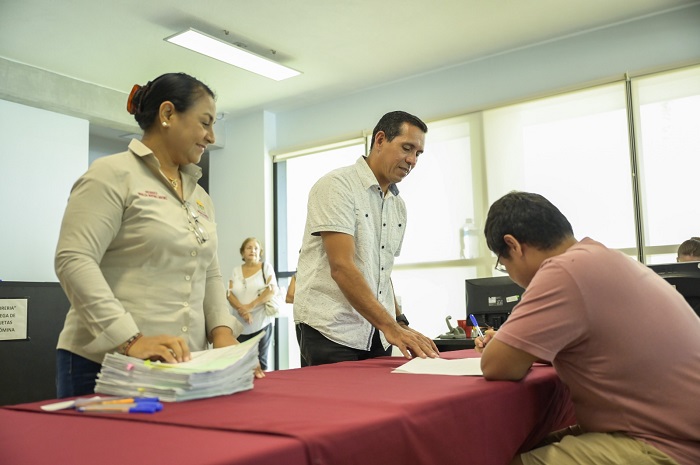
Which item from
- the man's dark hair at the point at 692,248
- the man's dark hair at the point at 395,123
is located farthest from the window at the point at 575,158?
the man's dark hair at the point at 395,123

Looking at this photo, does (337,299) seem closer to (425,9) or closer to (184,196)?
(184,196)

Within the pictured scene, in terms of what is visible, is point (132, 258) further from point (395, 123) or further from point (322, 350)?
point (395, 123)

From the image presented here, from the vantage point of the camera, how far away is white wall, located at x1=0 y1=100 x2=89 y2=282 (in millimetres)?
5062

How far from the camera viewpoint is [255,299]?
5605 mm

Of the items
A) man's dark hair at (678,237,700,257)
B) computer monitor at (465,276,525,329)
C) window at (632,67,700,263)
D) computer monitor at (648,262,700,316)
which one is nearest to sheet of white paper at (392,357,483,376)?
computer monitor at (648,262,700,316)

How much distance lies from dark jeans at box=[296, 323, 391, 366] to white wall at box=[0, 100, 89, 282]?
3.84m

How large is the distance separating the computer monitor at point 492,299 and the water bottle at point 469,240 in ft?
6.50

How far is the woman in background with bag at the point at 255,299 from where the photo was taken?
5.56 metres

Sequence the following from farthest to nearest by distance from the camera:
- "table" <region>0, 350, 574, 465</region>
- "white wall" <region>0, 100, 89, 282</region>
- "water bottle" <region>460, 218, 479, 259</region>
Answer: "water bottle" <region>460, 218, 479, 259</region> < "white wall" <region>0, 100, 89, 282</region> < "table" <region>0, 350, 574, 465</region>

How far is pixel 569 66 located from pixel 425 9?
4.31ft

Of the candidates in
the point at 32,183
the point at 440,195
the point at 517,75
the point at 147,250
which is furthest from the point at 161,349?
the point at 32,183

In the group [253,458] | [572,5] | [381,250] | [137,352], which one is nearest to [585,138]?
[572,5]

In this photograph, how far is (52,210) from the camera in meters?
5.35

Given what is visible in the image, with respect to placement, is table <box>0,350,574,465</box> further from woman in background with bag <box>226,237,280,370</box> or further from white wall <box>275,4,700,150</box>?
woman in background with bag <box>226,237,280,370</box>
